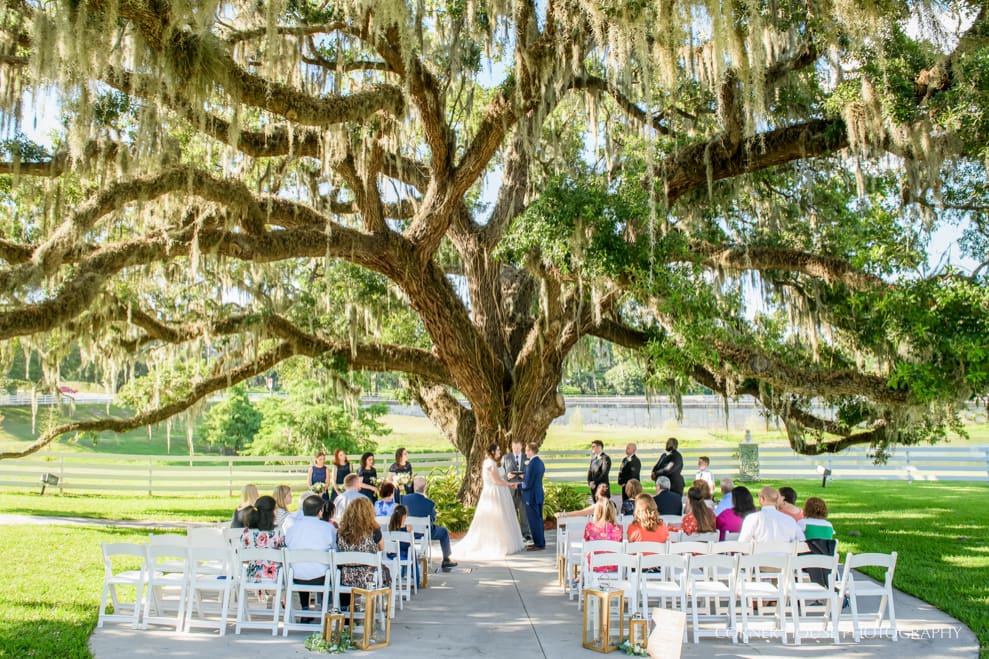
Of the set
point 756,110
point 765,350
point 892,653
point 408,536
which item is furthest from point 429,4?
point 892,653

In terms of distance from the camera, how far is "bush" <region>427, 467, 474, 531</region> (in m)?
11.4

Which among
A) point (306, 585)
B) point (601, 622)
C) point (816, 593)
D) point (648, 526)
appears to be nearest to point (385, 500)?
point (306, 585)

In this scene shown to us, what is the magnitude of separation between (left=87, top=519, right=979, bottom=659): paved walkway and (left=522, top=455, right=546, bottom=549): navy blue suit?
9.50 ft

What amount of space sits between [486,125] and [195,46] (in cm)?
341

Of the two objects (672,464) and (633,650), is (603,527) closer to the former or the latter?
(633,650)

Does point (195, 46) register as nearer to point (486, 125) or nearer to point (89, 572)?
point (486, 125)

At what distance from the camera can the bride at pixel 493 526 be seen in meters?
9.18

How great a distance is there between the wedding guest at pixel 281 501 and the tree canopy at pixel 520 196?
2.68 meters

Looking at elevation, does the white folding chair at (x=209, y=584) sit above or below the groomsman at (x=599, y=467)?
below

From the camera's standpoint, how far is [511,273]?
1312 centimetres

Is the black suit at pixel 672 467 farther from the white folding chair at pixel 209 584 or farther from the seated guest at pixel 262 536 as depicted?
the white folding chair at pixel 209 584

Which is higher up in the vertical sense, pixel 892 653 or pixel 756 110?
pixel 756 110

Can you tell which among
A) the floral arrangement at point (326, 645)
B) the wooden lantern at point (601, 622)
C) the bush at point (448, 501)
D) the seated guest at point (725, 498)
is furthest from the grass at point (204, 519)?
the bush at point (448, 501)

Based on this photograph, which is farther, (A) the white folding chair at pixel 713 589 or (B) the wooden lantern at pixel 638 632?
(A) the white folding chair at pixel 713 589
